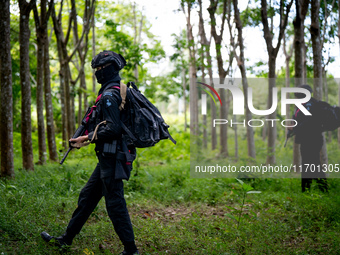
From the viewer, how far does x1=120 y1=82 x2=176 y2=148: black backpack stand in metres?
3.94

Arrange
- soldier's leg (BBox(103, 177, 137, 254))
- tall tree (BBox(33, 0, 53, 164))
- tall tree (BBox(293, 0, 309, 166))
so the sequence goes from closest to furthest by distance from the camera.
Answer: soldier's leg (BBox(103, 177, 137, 254)) < tall tree (BBox(293, 0, 309, 166)) < tall tree (BBox(33, 0, 53, 164))

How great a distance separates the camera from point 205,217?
6.09 meters

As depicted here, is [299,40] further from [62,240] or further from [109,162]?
[62,240]

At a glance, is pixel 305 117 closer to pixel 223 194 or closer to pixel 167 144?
pixel 223 194

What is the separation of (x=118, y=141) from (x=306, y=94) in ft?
15.5

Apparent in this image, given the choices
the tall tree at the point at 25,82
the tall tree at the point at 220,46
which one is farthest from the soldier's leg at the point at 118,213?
the tall tree at the point at 220,46

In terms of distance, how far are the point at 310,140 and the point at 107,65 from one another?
4.85m

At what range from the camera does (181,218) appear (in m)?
5.98

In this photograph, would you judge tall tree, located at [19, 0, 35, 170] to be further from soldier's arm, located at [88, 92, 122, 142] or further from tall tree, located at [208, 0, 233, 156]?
tall tree, located at [208, 0, 233, 156]

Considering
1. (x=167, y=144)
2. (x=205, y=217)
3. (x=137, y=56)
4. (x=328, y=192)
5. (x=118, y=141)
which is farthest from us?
(x=167, y=144)

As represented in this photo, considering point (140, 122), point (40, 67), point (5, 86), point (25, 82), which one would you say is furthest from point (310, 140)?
point (40, 67)

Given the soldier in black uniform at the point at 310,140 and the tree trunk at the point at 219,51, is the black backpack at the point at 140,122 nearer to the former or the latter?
the soldier in black uniform at the point at 310,140

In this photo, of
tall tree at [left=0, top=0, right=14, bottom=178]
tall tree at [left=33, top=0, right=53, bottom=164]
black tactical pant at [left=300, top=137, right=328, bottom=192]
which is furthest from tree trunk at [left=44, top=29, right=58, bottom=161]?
black tactical pant at [left=300, top=137, right=328, bottom=192]

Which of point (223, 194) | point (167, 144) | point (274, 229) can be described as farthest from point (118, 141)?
point (167, 144)
